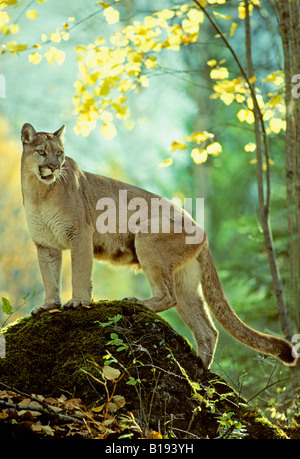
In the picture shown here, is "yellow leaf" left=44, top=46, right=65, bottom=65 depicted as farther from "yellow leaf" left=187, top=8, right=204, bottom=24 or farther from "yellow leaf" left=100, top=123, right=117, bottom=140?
"yellow leaf" left=187, top=8, right=204, bottom=24

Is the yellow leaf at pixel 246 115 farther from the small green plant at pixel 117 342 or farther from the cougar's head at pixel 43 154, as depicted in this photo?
the small green plant at pixel 117 342

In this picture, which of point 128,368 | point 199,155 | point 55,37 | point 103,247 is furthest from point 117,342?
point 55,37

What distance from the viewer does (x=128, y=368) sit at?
11.6 ft

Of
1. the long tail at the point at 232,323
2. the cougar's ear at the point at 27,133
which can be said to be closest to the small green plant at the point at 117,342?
the long tail at the point at 232,323

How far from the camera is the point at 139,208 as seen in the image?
5.48 meters

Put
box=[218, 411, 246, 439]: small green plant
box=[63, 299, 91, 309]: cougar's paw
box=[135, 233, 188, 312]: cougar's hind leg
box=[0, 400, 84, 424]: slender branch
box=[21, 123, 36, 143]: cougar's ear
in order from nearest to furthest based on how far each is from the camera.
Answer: box=[0, 400, 84, 424]: slender branch, box=[218, 411, 246, 439]: small green plant, box=[63, 299, 91, 309]: cougar's paw, box=[21, 123, 36, 143]: cougar's ear, box=[135, 233, 188, 312]: cougar's hind leg

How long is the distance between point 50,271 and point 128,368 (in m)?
1.78

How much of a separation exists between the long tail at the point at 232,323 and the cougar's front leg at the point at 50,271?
4.62 feet

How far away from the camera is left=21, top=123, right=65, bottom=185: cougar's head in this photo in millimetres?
4801

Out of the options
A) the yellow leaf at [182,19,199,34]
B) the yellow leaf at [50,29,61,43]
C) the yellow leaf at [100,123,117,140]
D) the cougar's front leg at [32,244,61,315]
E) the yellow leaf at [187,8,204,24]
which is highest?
the yellow leaf at [187,8,204,24]

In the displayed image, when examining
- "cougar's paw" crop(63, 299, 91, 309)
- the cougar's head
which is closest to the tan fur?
the cougar's head

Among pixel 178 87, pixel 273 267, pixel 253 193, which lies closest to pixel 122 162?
pixel 178 87

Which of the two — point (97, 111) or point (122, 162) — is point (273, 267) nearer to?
point (97, 111)

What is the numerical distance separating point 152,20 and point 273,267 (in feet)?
11.2
